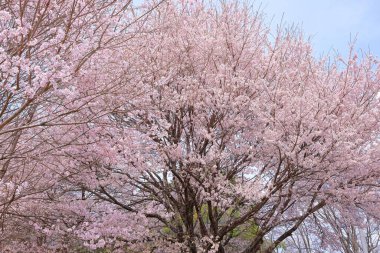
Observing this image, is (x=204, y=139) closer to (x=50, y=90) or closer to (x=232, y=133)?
(x=232, y=133)

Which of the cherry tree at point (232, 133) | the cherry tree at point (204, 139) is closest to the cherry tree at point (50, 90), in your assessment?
the cherry tree at point (204, 139)

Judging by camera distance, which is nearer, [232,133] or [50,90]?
[50,90]

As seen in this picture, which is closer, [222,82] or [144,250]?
[222,82]

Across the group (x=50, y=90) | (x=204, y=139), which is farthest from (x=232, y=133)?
(x=50, y=90)

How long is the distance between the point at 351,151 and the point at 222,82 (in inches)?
117

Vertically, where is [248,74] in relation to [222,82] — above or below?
above

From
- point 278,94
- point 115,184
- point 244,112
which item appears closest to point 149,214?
point 115,184

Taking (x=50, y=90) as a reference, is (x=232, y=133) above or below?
above

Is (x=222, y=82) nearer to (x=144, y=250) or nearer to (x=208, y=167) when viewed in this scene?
(x=208, y=167)

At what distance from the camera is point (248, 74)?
9.95 m

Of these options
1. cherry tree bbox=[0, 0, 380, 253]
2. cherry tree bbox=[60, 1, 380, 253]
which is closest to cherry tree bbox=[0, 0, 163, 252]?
cherry tree bbox=[0, 0, 380, 253]

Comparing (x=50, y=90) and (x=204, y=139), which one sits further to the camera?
(x=204, y=139)

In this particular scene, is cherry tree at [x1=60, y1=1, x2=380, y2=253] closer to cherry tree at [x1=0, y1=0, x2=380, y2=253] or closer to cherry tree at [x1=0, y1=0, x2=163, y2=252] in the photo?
cherry tree at [x1=0, y1=0, x2=380, y2=253]

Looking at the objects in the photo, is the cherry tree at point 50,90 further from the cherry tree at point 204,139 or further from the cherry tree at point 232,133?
the cherry tree at point 232,133
